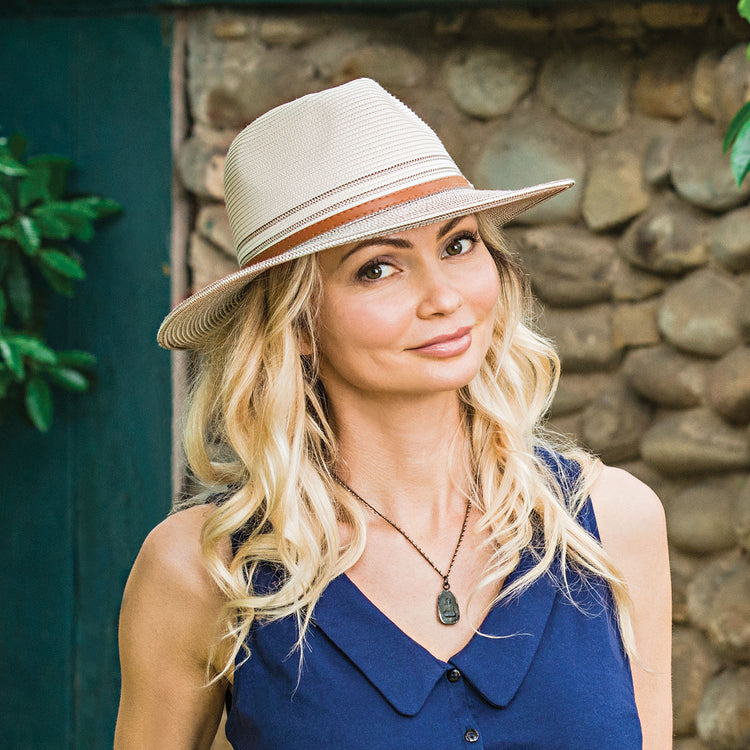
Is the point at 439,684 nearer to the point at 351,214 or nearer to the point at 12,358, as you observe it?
the point at 351,214

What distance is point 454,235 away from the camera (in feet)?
5.14

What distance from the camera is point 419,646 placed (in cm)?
148

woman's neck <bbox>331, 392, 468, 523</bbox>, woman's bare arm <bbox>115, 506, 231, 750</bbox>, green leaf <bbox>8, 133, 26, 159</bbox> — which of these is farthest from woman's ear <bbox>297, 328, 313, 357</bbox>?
green leaf <bbox>8, 133, 26, 159</bbox>

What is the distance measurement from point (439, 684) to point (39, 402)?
1.52 meters

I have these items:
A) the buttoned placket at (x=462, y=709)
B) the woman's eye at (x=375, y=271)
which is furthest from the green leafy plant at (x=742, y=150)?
the buttoned placket at (x=462, y=709)

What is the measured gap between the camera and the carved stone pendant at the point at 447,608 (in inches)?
60.3

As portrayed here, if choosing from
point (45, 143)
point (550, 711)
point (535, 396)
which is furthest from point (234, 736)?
point (45, 143)

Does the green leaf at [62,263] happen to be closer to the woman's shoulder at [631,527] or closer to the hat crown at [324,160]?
the hat crown at [324,160]

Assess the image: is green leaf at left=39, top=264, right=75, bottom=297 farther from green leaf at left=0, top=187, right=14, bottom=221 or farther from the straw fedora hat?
the straw fedora hat

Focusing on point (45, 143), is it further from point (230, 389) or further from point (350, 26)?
point (230, 389)

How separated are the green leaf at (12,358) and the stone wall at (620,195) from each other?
0.49 m

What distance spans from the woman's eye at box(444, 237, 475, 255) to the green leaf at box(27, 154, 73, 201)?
1421mm

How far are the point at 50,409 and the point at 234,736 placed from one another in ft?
4.34

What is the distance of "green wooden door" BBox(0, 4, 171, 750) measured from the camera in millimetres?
2727
